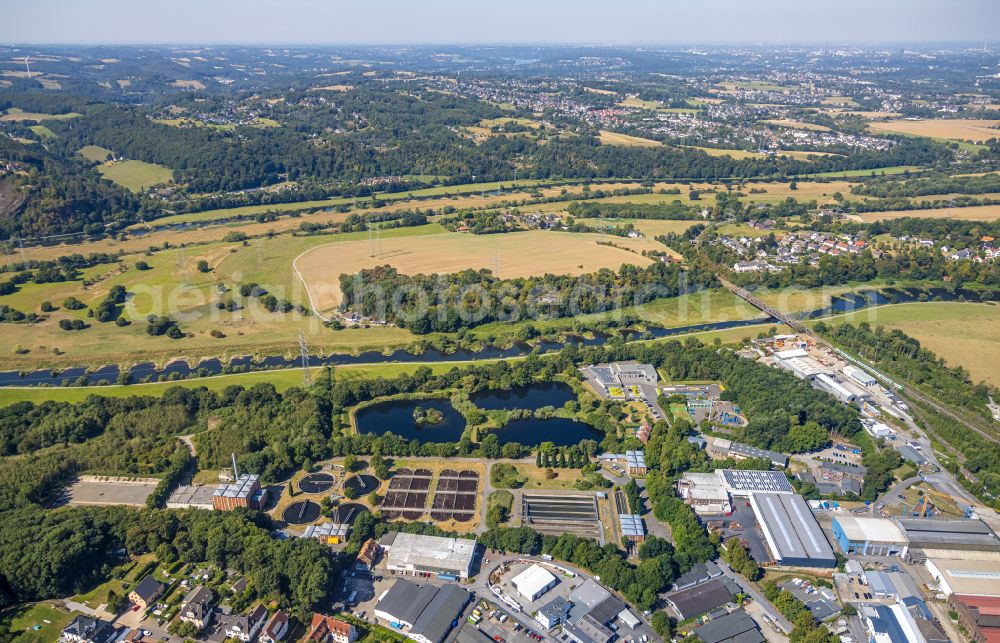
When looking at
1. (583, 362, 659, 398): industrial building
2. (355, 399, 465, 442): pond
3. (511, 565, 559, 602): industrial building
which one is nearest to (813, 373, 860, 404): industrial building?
(583, 362, 659, 398): industrial building

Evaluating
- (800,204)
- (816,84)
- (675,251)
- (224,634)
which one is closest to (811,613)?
(224,634)

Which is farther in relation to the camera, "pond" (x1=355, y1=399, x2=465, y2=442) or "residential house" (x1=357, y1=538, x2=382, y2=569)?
"pond" (x1=355, y1=399, x2=465, y2=442)

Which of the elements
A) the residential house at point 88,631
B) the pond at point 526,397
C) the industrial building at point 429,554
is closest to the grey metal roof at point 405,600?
the industrial building at point 429,554

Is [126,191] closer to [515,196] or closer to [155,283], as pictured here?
[155,283]

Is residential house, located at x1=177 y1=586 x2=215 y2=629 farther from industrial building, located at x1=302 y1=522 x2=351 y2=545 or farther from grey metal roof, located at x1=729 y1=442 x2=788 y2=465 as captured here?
grey metal roof, located at x1=729 y1=442 x2=788 y2=465

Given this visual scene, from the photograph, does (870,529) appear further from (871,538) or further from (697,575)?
(697,575)

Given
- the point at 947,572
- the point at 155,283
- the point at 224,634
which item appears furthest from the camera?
the point at 155,283
